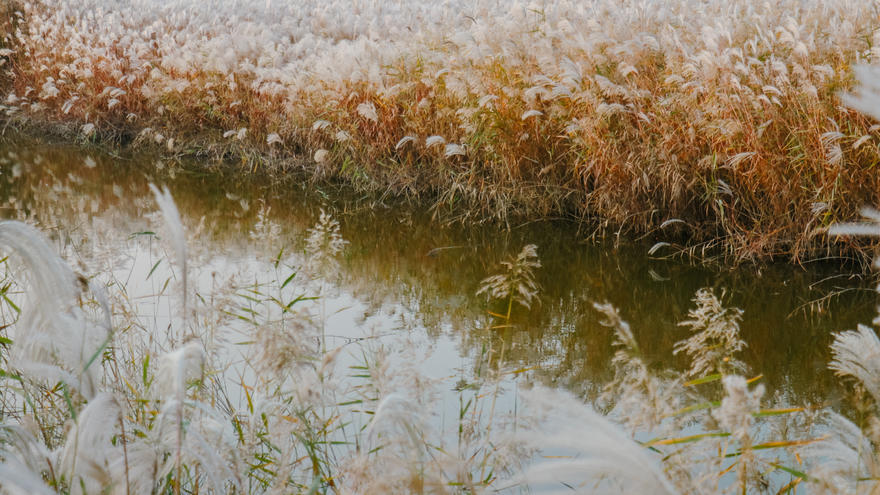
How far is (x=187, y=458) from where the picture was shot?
1469mm

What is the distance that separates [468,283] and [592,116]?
133 cm

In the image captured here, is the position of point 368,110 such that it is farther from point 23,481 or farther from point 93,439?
point 23,481

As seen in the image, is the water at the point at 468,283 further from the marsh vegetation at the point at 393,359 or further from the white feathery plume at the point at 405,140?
the white feathery plume at the point at 405,140

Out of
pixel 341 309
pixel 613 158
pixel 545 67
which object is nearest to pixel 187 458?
pixel 341 309

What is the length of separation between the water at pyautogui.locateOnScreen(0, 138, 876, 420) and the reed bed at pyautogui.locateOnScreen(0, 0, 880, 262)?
27 cm

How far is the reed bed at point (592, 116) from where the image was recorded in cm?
399

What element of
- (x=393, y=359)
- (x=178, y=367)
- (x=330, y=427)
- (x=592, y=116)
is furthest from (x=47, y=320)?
(x=592, y=116)

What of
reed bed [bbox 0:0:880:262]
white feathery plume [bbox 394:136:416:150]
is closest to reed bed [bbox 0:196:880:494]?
reed bed [bbox 0:0:880:262]

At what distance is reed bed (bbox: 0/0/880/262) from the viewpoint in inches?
157

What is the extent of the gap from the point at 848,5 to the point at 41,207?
5.48 m

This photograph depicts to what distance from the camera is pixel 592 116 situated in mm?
4535

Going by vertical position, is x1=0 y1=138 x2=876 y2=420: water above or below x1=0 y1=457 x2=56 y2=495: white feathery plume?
below

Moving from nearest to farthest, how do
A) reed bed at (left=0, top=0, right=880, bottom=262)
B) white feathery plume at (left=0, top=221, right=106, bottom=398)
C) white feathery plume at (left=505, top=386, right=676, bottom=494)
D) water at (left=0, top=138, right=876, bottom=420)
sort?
white feathery plume at (left=505, top=386, right=676, bottom=494), white feathery plume at (left=0, top=221, right=106, bottom=398), water at (left=0, top=138, right=876, bottom=420), reed bed at (left=0, top=0, right=880, bottom=262)

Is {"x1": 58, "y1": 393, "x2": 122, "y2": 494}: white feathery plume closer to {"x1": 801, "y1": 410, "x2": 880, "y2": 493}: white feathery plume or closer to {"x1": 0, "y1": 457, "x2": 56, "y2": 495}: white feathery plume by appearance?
{"x1": 0, "y1": 457, "x2": 56, "y2": 495}: white feathery plume
